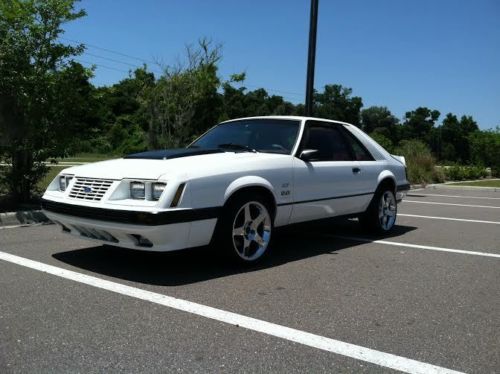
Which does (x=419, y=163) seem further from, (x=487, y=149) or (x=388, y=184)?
(x=388, y=184)

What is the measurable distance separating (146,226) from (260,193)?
1333mm

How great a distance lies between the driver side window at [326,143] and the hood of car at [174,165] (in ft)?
2.39

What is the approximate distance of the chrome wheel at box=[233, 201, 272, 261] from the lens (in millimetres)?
5188

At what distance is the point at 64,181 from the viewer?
5.42 m

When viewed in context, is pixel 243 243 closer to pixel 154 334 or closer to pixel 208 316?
pixel 208 316

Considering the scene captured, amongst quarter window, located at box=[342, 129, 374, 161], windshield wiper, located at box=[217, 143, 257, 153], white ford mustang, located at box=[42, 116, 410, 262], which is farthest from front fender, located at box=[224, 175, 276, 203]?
quarter window, located at box=[342, 129, 374, 161]

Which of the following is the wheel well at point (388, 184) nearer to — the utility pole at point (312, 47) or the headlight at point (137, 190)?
the headlight at point (137, 190)

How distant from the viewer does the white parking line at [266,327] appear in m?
3.12

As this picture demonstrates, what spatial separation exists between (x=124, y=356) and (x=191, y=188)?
181cm

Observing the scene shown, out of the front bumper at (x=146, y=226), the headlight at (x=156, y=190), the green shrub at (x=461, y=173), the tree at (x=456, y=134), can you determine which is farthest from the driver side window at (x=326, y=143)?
the tree at (x=456, y=134)

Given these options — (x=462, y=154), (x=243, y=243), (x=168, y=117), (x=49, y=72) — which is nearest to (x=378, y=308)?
(x=243, y=243)

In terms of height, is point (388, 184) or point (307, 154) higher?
point (307, 154)

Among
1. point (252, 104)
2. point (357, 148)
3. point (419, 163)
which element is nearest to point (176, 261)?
point (357, 148)

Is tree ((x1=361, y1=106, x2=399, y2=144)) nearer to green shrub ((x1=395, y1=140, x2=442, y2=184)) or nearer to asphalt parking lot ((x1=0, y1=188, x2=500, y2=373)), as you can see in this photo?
green shrub ((x1=395, y1=140, x2=442, y2=184))
